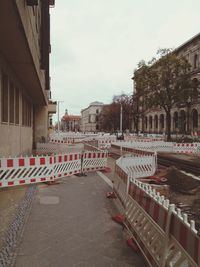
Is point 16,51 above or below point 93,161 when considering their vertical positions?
above

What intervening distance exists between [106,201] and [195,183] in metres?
3.71

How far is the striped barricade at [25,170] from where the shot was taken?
7.90 m

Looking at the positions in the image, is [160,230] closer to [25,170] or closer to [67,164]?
[25,170]

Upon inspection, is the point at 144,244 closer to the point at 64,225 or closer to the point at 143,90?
the point at 64,225

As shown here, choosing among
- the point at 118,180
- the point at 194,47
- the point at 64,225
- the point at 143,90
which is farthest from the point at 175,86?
the point at 64,225

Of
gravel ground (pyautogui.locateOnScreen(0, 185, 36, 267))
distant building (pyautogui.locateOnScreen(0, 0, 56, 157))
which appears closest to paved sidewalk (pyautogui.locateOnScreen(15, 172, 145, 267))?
gravel ground (pyautogui.locateOnScreen(0, 185, 36, 267))

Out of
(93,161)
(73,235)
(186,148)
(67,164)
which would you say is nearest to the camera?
(73,235)

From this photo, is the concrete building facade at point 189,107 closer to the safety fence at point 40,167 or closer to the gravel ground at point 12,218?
the safety fence at point 40,167

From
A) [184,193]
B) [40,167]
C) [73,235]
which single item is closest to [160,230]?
[73,235]

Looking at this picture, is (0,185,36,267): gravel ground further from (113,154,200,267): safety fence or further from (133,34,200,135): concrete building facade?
(133,34,200,135): concrete building facade

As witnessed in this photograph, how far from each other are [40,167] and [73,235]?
14.4 feet

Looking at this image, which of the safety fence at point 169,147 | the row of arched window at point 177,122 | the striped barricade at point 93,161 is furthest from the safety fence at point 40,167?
the row of arched window at point 177,122

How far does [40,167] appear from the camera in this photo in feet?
28.9

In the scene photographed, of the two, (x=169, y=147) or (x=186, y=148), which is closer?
(x=186, y=148)
